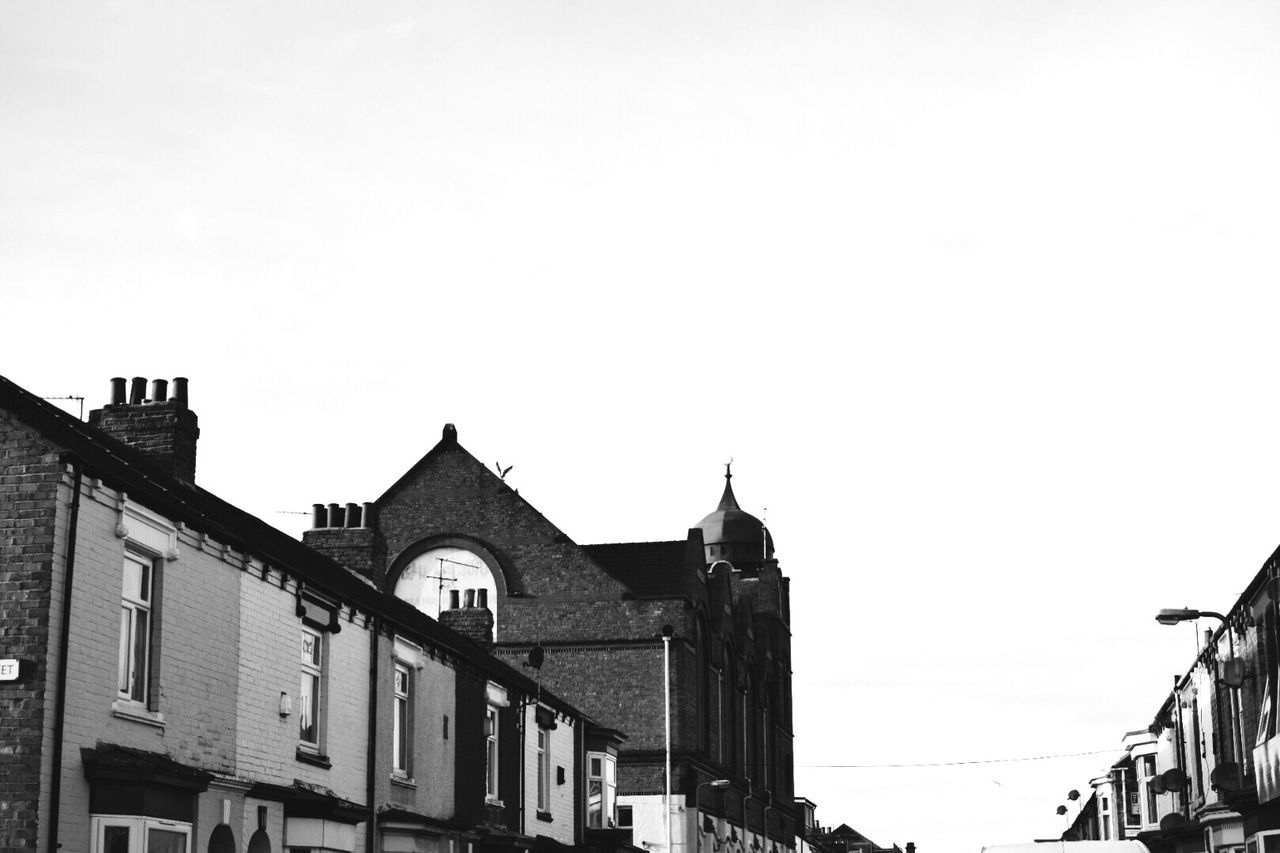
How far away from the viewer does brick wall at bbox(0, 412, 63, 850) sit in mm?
14922

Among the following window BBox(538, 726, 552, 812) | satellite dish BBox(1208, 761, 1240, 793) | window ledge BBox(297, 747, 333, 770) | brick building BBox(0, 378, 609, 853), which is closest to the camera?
brick building BBox(0, 378, 609, 853)

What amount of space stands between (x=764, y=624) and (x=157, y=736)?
56275 millimetres

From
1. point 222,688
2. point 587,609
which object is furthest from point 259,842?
point 587,609

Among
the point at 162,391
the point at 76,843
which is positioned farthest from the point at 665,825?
the point at 76,843

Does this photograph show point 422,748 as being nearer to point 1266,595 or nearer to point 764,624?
point 1266,595

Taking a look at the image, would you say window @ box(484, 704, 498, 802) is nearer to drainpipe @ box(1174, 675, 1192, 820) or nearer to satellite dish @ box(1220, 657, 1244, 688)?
satellite dish @ box(1220, 657, 1244, 688)

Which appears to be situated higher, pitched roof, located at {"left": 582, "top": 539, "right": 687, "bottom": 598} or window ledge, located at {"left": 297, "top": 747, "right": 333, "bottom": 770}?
pitched roof, located at {"left": 582, "top": 539, "right": 687, "bottom": 598}

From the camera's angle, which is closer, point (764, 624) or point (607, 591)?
point (607, 591)

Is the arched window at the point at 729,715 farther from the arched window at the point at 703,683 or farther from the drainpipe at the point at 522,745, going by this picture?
the drainpipe at the point at 522,745

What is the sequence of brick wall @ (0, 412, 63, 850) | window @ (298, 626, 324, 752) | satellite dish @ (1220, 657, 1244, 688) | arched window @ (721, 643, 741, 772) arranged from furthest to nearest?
1. arched window @ (721, 643, 741, 772)
2. satellite dish @ (1220, 657, 1244, 688)
3. window @ (298, 626, 324, 752)
4. brick wall @ (0, 412, 63, 850)

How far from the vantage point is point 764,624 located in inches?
2854

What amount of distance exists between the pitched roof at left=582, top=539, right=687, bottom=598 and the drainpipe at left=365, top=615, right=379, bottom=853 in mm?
28157

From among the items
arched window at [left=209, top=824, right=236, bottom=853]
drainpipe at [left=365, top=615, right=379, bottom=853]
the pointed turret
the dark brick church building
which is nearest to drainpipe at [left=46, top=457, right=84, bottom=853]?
arched window at [left=209, top=824, right=236, bottom=853]

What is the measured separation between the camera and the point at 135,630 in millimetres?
17484
